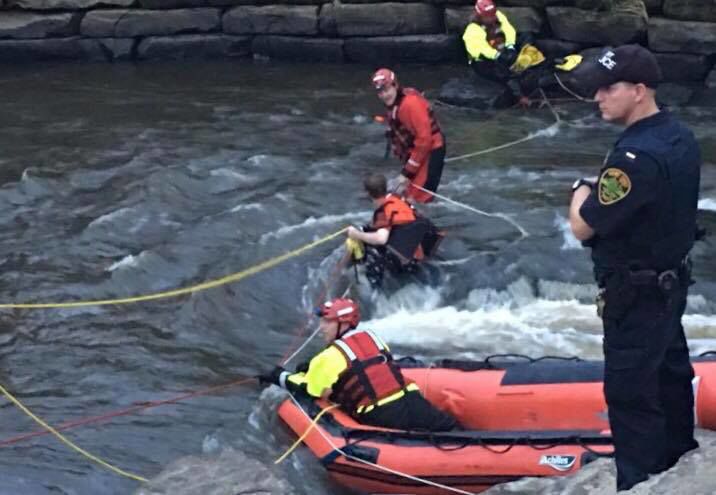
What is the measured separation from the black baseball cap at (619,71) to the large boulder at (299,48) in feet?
41.2

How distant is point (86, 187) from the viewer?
11.3 meters

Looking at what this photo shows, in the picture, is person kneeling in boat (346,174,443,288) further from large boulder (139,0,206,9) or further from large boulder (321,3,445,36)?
large boulder (139,0,206,9)

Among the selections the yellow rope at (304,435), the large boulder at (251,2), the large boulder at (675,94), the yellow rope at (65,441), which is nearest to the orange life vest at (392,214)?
the yellow rope at (304,435)

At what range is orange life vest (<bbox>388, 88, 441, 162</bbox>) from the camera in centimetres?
930

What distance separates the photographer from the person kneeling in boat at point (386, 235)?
8.30m

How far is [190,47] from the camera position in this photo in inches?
657

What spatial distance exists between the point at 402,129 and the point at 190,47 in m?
8.06

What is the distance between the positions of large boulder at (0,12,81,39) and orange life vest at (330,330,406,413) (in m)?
11.6

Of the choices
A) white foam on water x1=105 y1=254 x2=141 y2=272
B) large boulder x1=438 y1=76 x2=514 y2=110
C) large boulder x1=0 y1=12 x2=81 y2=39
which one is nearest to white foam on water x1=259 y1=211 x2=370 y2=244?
white foam on water x1=105 y1=254 x2=141 y2=272

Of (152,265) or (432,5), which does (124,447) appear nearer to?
(152,265)

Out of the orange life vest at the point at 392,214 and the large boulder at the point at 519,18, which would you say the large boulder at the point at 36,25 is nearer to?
the large boulder at the point at 519,18

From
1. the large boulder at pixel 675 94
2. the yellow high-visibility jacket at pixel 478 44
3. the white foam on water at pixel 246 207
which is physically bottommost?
the large boulder at pixel 675 94

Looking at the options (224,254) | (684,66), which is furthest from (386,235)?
(684,66)

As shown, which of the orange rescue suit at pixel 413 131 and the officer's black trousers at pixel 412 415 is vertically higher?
the orange rescue suit at pixel 413 131
